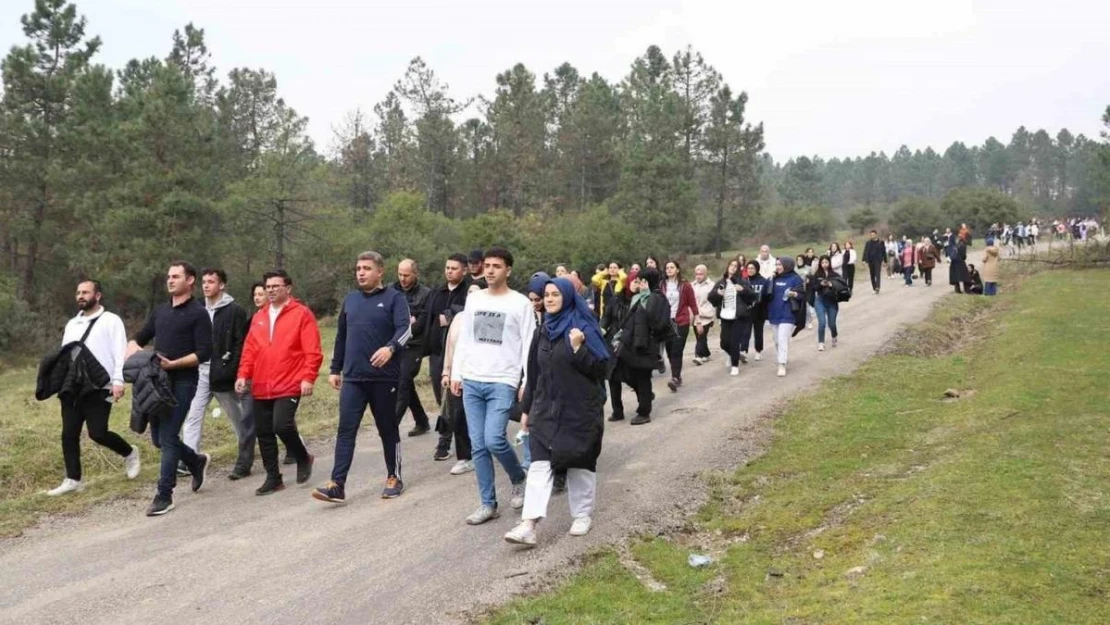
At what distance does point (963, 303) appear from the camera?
22453 millimetres

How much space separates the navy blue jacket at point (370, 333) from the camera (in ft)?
22.5

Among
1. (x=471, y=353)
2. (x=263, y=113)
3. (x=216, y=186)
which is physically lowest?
(x=471, y=353)

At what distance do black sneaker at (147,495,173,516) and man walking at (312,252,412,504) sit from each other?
1296 mm

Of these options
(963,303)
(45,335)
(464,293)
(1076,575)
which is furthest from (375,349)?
(45,335)

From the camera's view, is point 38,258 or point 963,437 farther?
point 38,258

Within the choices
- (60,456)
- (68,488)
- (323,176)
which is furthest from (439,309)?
(323,176)

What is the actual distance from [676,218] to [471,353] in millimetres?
38630

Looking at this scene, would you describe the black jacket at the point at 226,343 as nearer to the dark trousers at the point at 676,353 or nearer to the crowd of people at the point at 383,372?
the crowd of people at the point at 383,372

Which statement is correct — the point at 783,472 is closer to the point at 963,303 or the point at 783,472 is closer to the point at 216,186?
the point at 963,303

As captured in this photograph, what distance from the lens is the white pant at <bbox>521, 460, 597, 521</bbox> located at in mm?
5812

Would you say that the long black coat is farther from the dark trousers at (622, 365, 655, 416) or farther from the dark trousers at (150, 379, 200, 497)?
the dark trousers at (622, 365, 655, 416)

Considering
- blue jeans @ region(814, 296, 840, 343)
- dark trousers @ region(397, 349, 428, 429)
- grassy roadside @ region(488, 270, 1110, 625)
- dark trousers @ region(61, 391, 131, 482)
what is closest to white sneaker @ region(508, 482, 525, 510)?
grassy roadside @ region(488, 270, 1110, 625)

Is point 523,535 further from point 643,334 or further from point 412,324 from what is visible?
point 643,334

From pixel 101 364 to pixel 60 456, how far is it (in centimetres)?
288
